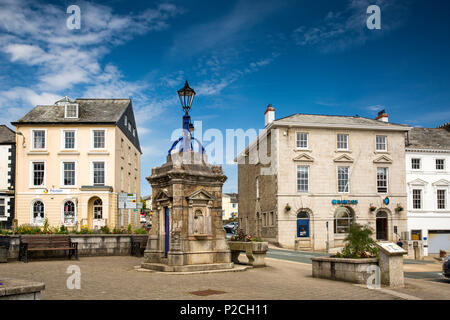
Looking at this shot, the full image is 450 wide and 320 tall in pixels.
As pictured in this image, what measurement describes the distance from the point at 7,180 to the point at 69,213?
5728 mm

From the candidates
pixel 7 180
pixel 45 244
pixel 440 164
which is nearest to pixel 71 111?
pixel 7 180

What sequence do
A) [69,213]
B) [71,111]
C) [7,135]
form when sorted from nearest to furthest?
[69,213], [71,111], [7,135]

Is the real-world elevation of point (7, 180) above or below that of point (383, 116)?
below

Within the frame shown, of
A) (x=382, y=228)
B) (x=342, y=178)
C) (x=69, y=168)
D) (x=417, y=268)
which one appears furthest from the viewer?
(x=382, y=228)

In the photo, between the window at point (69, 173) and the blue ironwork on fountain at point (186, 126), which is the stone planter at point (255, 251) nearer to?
the blue ironwork on fountain at point (186, 126)


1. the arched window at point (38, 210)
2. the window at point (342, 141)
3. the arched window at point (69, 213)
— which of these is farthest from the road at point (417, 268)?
the arched window at point (38, 210)

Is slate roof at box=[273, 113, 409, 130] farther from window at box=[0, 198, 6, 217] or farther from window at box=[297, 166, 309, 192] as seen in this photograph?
window at box=[0, 198, 6, 217]

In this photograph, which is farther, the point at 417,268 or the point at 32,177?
the point at 32,177

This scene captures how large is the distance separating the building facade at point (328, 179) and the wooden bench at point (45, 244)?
2081 cm

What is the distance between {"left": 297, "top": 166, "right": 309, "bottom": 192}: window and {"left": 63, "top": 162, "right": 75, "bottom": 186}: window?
722 inches

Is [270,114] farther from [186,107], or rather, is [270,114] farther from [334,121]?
[186,107]

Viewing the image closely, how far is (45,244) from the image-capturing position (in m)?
17.7

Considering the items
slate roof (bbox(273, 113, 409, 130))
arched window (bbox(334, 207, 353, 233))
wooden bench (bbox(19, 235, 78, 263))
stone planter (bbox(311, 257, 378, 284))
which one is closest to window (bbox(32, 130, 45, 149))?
slate roof (bbox(273, 113, 409, 130))

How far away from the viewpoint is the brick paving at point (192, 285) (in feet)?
30.2
